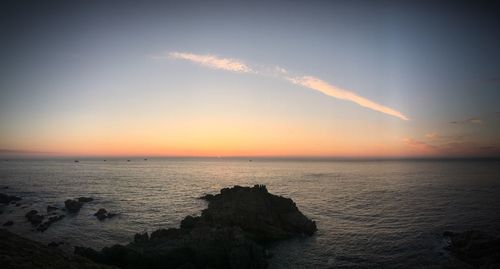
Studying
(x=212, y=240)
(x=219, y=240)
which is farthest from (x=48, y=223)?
(x=219, y=240)

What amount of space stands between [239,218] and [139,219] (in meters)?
19.9

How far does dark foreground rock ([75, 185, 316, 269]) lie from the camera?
2428 cm

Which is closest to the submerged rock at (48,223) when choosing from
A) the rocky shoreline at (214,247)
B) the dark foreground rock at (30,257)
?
the rocky shoreline at (214,247)

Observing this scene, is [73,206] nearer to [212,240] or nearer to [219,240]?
[212,240]

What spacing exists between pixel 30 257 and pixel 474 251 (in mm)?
35810

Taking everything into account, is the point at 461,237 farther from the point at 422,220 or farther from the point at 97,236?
the point at 97,236

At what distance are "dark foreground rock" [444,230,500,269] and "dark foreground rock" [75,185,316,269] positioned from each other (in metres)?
16.0

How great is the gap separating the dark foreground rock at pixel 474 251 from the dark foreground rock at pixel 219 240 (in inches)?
632

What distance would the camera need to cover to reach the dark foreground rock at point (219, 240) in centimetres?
2428

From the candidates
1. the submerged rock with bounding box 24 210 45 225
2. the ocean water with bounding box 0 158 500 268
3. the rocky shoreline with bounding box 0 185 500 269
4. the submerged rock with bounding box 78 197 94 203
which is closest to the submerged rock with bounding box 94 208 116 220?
the ocean water with bounding box 0 158 500 268

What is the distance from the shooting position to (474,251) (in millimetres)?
28094

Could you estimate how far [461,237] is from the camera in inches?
1256

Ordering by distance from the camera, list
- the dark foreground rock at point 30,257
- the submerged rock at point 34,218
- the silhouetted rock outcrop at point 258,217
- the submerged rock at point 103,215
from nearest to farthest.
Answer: the dark foreground rock at point 30,257, the silhouetted rock outcrop at point 258,217, the submerged rock at point 34,218, the submerged rock at point 103,215

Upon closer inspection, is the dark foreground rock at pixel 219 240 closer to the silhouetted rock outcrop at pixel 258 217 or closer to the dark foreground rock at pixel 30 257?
the silhouetted rock outcrop at pixel 258 217
